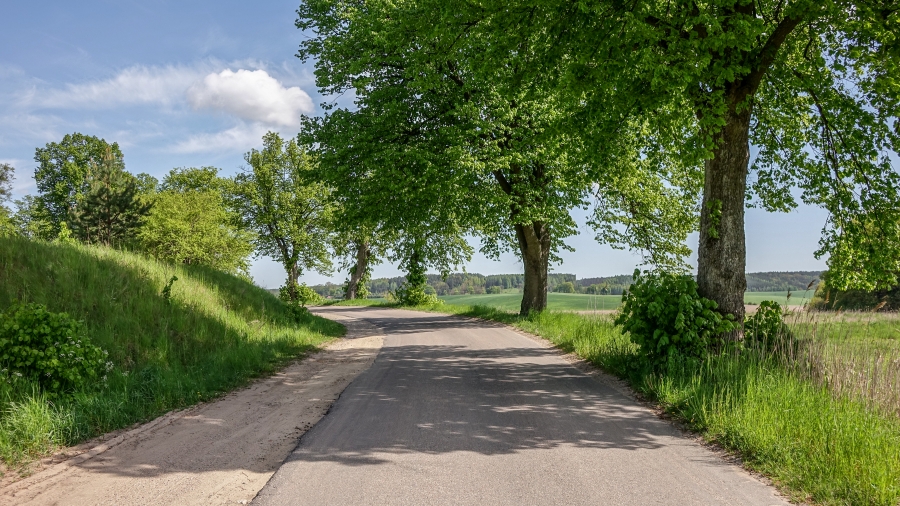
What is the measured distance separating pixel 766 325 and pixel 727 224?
188 cm

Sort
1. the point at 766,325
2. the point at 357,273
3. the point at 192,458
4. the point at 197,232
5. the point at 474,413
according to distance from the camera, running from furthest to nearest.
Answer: the point at 357,273 → the point at 197,232 → the point at 766,325 → the point at 474,413 → the point at 192,458

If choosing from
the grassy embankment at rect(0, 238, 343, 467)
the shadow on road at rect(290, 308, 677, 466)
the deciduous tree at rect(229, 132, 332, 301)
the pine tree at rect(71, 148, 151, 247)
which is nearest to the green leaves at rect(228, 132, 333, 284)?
the deciduous tree at rect(229, 132, 332, 301)

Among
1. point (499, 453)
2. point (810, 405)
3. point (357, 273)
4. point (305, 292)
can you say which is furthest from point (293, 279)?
point (810, 405)

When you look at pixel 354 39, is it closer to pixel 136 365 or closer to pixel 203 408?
pixel 136 365

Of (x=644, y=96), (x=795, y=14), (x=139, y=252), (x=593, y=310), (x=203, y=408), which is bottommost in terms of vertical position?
(x=203, y=408)

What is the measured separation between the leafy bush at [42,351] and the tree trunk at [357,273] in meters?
39.6

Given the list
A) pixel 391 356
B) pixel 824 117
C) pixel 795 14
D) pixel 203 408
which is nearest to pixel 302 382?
pixel 203 408

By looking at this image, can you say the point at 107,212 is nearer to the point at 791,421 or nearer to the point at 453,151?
the point at 453,151

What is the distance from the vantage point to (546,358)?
12977 mm

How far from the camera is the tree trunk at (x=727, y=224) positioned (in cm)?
997

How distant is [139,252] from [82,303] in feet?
16.9

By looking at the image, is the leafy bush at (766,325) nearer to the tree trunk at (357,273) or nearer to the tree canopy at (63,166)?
the tree trunk at (357,273)

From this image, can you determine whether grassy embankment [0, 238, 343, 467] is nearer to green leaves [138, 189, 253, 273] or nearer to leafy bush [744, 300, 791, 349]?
leafy bush [744, 300, 791, 349]

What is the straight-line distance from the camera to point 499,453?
570 centimetres
